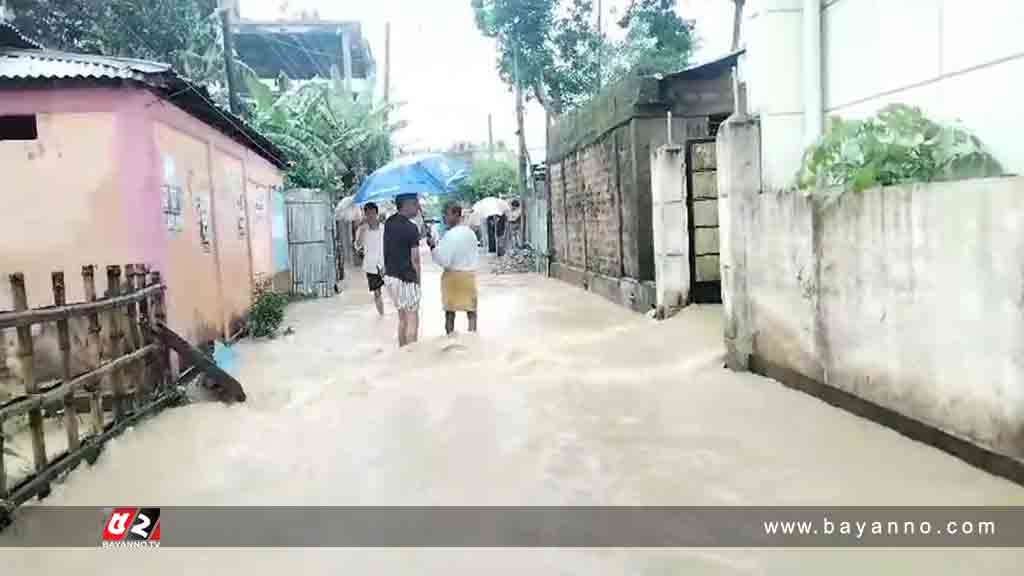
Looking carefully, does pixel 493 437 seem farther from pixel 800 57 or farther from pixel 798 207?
pixel 800 57

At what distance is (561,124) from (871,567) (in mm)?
15367

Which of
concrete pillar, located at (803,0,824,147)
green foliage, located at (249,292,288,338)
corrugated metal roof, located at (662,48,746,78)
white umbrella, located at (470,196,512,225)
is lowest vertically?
green foliage, located at (249,292,288,338)

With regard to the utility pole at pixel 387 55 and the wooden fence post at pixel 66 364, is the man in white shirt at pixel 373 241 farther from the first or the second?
the utility pole at pixel 387 55

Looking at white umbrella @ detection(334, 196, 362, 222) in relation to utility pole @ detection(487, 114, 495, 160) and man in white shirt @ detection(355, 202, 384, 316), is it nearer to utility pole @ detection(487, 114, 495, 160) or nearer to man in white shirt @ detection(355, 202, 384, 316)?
man in white shirt @ detection(355, 202, 384, 316)

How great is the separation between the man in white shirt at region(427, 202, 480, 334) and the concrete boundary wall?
2.85 metres

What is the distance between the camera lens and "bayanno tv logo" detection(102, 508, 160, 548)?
13.4 ft

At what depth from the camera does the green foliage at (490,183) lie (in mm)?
37094

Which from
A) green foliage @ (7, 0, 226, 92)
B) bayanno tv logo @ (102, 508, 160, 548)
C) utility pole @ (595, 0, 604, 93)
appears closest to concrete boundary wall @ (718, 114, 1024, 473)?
bayanno tv logo @ (102, 508, 160, 548)

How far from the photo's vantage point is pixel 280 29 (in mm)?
28688

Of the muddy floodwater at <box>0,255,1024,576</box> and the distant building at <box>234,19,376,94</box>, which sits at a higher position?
the distant building at <box>234,19,376,94</box>

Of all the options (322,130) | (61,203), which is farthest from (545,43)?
(61,203)

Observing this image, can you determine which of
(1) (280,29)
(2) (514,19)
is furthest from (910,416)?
(1) (280,29)

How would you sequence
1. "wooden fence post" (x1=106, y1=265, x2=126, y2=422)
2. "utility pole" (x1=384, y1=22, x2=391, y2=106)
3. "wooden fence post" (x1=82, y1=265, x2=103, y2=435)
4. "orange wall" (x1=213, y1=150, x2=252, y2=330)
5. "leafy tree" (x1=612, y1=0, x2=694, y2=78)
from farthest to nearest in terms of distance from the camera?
"utility pole" (x1=384, y1=22, x2=391, y2=106) → "leafy tree" (x1=612, y1=0, x2=694, y2=78) → "orange wall" (x1=213, y1=150, x2=252, y2=330) → "wooden fence post" (x1=106, y1=265, x2=126, y2=422) → "wooden fence post" (x1=82, y1=265, x2=103, y2=435)

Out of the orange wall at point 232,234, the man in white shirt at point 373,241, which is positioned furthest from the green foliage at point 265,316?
the man in white shirt at point 373,241
